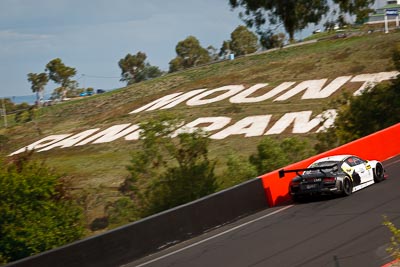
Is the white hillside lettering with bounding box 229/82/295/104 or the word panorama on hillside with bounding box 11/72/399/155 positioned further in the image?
the white hillside lettering with bounding box 229/82/295/104

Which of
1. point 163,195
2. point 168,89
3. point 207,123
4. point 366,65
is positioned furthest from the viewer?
point 168,89

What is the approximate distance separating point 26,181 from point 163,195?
649 cm

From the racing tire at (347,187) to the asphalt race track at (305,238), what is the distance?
184 mm

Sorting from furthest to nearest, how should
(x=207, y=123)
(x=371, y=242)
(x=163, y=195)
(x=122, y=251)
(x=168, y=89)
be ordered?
(x=168, y=89)
(x=207, y=123)
(x=163, y=195)
(x=122, y=251)
(x=371, y=242)

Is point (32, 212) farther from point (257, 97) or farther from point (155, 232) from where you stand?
point (257, 97)

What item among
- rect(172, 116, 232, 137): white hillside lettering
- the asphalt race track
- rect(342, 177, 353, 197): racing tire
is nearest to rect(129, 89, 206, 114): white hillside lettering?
rect(172, 116, 232, 137): white hillside lettering

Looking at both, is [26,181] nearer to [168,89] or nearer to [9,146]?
[9,146]

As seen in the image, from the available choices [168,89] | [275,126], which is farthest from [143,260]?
[168,89]

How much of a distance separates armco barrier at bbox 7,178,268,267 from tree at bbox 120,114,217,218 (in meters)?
4.46

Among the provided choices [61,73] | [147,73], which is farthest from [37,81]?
[147,73]

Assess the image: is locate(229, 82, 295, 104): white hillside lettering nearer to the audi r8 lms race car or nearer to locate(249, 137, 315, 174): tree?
locate(249, 137, 315, 174): tree

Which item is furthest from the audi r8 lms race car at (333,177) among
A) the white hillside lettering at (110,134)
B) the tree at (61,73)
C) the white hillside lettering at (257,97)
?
the tree at (61,73)

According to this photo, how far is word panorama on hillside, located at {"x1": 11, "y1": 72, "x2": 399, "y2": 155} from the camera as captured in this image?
4606 cm

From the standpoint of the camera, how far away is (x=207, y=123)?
50844 mm
